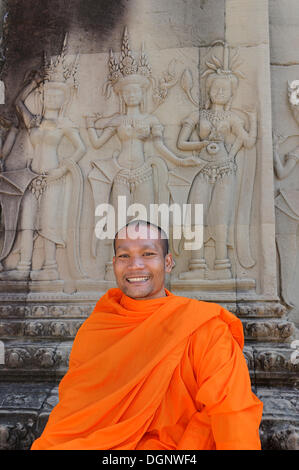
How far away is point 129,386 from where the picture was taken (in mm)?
2141

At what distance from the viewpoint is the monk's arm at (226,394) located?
189cm

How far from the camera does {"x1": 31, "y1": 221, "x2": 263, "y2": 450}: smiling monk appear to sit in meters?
1.98

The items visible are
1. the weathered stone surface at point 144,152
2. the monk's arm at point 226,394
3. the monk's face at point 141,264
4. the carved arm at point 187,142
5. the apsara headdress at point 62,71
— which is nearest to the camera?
the monk's arm at point 226,394

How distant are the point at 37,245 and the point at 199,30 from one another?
3203 millimetres

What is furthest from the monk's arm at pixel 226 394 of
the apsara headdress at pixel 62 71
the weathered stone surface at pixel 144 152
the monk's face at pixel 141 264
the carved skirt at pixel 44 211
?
the apsara headdress at pixel 62 71

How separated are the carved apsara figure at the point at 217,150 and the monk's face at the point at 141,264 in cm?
171

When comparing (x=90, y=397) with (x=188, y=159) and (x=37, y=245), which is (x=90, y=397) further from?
(x=188, y=159)

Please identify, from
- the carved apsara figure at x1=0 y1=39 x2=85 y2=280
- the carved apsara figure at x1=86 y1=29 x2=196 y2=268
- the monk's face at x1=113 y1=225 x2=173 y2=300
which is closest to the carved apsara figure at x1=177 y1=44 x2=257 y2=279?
the carved apsara figure at x1=86 y1=29 x2=196 y2=268

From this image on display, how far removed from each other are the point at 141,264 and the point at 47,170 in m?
2.58

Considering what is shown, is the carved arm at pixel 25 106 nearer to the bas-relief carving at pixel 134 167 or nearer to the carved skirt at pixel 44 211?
the bas-relief carving at pixel 134 167

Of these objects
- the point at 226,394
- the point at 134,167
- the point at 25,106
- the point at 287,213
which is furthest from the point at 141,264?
the point at 25,106

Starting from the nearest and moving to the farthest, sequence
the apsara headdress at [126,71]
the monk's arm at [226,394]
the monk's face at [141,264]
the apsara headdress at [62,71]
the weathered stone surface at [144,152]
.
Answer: the monk's arm at [226,394] → the monk's face at [141,264] → the weathered stone surface at [144,152] → the apsara headdress at [126,71] → the apsara headdress at [62,71]

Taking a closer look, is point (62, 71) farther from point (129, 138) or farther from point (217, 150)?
point (217, 150)

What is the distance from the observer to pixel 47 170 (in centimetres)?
465
